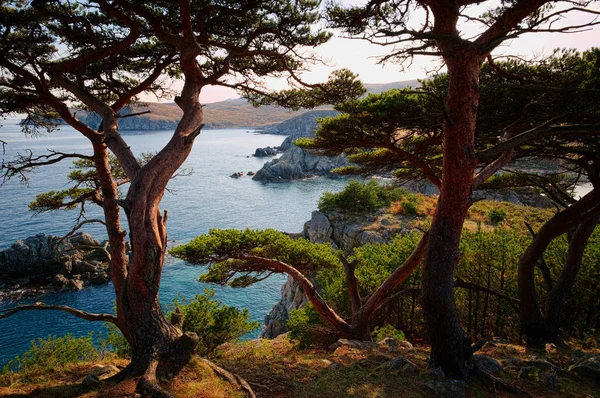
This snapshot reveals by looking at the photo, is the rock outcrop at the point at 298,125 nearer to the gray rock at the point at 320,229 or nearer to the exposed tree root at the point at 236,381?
the gray rock at the point at 320,229

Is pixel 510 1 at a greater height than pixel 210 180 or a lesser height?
greater

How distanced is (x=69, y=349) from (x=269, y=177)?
4701 cm

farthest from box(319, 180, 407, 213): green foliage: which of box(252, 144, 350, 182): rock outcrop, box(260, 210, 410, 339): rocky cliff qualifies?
box(252, 144, 350, 182): rock outcrop

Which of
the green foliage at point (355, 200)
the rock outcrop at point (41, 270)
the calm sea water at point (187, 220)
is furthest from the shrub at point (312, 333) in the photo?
the rock outcrop at point (41, 270)

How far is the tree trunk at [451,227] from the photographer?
4.57m

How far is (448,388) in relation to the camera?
4.38 metres

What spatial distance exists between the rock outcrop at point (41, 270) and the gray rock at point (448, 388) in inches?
984

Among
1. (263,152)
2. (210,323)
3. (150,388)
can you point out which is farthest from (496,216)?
(263,152)

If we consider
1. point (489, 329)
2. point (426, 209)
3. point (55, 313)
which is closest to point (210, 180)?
point (55, 313)

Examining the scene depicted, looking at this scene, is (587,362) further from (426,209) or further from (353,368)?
(426,209)

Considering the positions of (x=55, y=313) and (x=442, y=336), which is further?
(x=55, y=313)

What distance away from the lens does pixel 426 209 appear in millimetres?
21875

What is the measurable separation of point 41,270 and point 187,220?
40.7 ft

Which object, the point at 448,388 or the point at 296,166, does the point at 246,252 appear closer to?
the point at 448,388
